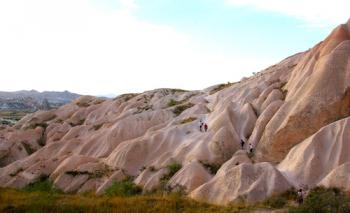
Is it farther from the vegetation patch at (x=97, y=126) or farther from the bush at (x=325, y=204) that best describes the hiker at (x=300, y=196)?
the vegetation patch at (x=97, y=126)

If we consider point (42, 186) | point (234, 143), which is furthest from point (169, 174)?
point (42, 186)

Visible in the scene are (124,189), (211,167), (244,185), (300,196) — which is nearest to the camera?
(300,196)

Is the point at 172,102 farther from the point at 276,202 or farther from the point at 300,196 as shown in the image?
the point at 276,202

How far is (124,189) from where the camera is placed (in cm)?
2986

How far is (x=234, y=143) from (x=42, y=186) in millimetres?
14163

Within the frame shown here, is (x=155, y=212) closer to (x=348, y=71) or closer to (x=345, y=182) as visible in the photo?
(x=345, y=182)

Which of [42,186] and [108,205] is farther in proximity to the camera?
[42,186]

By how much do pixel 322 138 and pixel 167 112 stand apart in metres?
20.9

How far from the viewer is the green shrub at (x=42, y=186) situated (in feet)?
115

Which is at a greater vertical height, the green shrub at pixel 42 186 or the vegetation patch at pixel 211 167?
the vegetation patch at pixel 211 167

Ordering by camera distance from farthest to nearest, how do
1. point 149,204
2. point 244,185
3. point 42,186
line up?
point 42,186 → point 244,185 → point 149,204

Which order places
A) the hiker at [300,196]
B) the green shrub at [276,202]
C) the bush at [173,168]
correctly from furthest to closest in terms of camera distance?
the bush at [173,168], the hiker at [300,196], the green shrub at [276,202]

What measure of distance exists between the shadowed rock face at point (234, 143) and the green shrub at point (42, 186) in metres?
0.43

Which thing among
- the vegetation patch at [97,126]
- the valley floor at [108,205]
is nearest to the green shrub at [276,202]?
the valley floor at [108,205]
